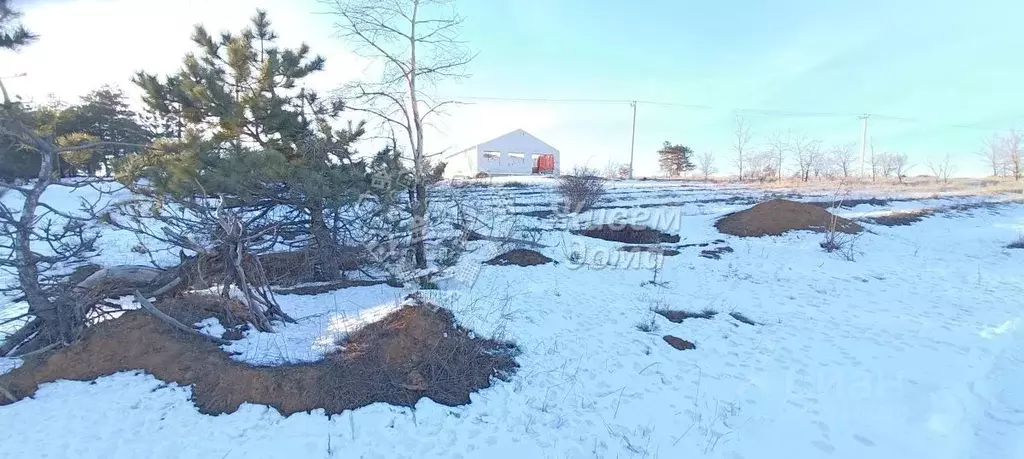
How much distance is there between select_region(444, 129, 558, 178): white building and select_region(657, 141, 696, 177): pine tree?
58.0ft

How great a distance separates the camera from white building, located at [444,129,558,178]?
40.2 meters

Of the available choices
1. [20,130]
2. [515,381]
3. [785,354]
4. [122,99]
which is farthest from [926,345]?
[122,99]

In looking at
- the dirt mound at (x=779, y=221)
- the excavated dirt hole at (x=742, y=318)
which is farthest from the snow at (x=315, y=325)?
the dirt mound at (x=779, y=221)

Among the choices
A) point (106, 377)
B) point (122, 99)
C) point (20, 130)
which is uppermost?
point (122, 99)

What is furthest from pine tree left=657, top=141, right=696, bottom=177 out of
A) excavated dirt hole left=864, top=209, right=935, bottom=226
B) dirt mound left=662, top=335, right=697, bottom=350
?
dirt mound left=662, top=335, right=697, bottom=350

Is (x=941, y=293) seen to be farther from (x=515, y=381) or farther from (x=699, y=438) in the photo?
(x=515, y=381)

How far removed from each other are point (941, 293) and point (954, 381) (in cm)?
434

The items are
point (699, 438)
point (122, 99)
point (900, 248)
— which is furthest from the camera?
point (122, 99)

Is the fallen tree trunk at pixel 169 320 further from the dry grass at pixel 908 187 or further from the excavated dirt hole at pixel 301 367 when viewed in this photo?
the dry grass at pixel 908 187

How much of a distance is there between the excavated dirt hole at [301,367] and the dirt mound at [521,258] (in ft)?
14.6

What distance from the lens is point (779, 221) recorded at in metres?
12.6

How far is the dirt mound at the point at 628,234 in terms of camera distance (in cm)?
1248

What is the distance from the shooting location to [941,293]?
7.61 m

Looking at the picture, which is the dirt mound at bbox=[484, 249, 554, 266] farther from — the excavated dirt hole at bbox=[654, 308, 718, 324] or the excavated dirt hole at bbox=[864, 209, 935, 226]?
the excavated dirt hole at bbox=[864, 209, 935, 226]
